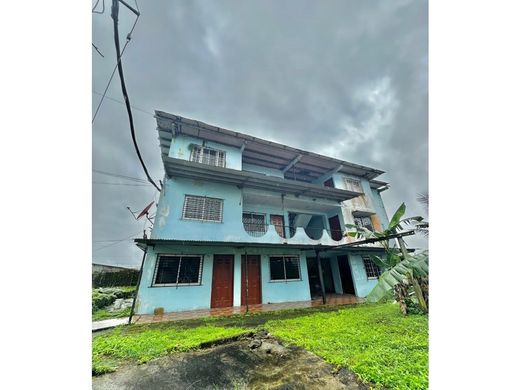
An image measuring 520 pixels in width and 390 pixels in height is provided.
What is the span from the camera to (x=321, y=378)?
2.89 meters

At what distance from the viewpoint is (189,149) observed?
1079 centimetres

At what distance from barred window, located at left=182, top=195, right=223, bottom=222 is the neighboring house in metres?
0.05

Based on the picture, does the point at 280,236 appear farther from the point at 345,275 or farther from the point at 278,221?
the point at 345,275

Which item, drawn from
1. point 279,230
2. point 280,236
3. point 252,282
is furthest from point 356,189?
point 252,282

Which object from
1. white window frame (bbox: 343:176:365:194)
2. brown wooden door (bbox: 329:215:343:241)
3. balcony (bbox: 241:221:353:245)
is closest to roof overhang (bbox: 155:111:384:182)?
white window frame (bbox: 343:176:365:194)

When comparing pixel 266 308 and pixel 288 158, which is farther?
pixel 288 158

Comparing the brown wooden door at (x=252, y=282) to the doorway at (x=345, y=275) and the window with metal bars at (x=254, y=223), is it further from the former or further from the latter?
the doorway at (x=345, y=275)

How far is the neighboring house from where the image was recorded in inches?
342

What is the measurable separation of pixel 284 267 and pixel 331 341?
Answer: 6.56m

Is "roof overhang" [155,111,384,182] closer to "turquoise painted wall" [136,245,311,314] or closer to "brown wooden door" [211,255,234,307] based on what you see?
"turquoise painted wall" [136,245,311,314]

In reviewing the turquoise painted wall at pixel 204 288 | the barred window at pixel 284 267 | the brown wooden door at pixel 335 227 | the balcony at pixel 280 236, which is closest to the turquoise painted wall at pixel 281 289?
the turquoise painted wall at pixel 204 288
